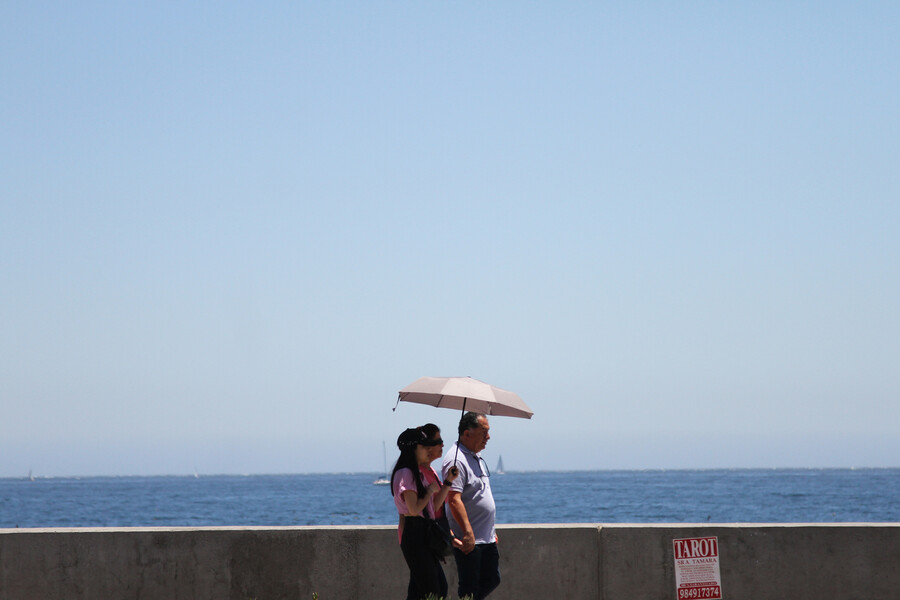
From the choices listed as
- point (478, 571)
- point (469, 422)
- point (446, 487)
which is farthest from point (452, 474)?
point (478, 571)

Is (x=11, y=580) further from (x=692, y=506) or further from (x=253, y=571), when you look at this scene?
(x=692, y=506)

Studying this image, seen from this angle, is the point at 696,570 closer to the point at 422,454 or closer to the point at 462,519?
the point at 462,519

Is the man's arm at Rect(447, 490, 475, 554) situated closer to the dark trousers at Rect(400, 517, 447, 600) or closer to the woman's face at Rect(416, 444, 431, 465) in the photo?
the dark trousers at Rect(400, 517, 447, 600)

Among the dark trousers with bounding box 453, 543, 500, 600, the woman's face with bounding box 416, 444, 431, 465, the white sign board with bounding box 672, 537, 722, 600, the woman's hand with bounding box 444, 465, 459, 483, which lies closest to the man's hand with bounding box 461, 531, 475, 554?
the dark trousers with bounding box 453, 543, 500, 600

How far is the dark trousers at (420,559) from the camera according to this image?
652 cm

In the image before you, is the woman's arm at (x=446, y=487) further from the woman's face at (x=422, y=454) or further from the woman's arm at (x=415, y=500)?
the woman's face at (x=422, y=454)

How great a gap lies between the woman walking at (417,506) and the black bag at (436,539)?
14 mm

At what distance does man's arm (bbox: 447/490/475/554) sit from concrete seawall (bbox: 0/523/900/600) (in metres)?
1.49

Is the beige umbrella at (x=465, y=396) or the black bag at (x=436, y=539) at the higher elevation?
the beige umbrella at (x=465, y=396)

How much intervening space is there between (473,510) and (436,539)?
48cm

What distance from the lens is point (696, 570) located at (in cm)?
812

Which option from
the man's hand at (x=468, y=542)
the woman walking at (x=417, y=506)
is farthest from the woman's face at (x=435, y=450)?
the man's hand at (x=468, y=542)

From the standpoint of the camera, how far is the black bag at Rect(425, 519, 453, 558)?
6.53 metres

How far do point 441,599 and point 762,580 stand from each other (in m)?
3.07
